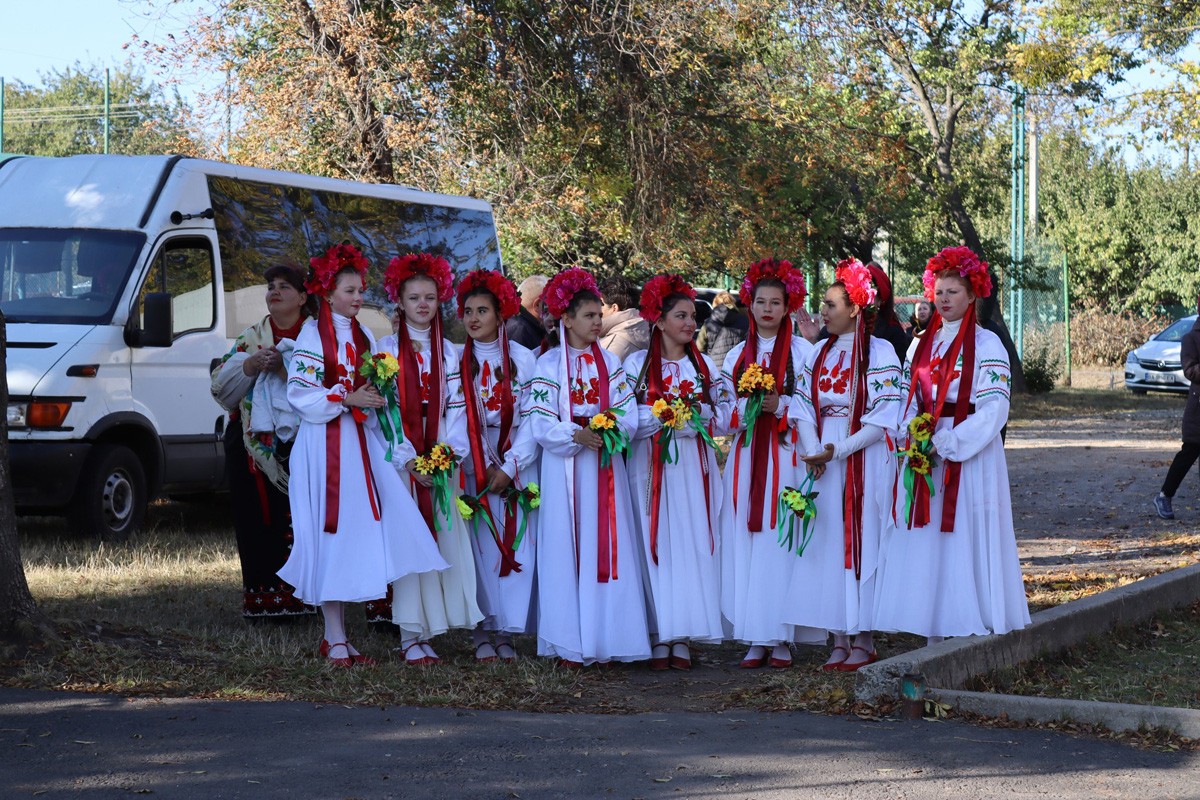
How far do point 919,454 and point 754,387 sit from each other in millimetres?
851

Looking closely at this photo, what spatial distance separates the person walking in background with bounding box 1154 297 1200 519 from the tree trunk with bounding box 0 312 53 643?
925cm

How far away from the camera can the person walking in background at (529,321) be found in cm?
1003

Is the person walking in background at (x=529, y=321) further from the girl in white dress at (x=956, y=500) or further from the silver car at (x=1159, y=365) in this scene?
the silver car at (x=1159, y=365)

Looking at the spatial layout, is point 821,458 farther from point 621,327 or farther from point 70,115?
point 70,115

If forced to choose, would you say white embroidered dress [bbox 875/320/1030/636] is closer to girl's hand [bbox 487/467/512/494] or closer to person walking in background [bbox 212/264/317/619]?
girl's hand [bbox 487/467/512/494]

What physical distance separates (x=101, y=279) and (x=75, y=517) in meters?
1.70

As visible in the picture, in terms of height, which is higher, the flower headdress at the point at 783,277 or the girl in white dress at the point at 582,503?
the flower headdress at the point at 783,277

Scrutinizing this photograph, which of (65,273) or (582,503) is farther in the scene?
(65,273)

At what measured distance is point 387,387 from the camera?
24.6 ft

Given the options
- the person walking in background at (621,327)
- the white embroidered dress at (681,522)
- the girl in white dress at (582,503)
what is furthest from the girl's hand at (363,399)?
the person walking in background at (621,327)

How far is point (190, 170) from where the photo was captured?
38.0ft

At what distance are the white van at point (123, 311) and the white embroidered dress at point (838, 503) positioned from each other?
17.6 ft

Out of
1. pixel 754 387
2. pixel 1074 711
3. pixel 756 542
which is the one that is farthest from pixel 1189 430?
pixel 1074 711

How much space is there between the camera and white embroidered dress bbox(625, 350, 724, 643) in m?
7.64
